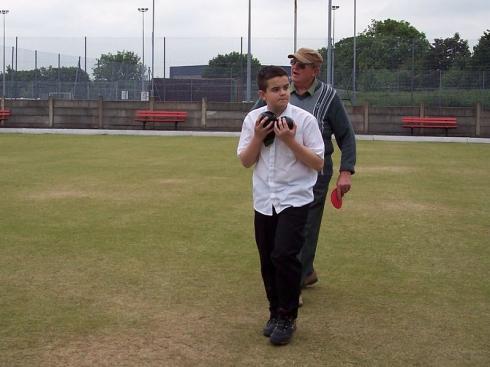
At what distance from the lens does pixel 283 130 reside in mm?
4086

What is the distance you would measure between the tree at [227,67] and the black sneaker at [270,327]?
1248 inches

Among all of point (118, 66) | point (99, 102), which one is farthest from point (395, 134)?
point (118, 66)

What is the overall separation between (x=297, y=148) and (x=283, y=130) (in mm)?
152

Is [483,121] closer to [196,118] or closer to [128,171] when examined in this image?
[196,118]

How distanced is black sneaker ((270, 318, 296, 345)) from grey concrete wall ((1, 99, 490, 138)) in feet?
79.1

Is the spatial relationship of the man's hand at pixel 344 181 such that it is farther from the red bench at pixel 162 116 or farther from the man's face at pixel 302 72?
the red bench at pixel 162 116

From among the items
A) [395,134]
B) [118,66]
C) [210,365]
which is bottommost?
[210,365]

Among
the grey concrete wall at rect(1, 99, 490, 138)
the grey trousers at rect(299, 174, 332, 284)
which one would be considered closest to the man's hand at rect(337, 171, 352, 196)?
the grey trousers at rect(299, 174, 332, 284)

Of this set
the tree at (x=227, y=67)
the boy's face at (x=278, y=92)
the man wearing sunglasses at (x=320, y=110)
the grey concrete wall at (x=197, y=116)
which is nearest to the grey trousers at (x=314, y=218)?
the man wearing sunglasses at (x=320, y=110)

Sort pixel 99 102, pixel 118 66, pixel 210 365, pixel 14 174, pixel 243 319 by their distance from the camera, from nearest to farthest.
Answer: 1. pixel 210 365
2. pixel 243 319
3. pixel 14 174
4. pixel 99 102
5. pixel 118 66

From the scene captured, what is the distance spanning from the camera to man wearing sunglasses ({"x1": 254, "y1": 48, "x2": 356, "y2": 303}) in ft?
16.4

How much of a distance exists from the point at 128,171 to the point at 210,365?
9.77m

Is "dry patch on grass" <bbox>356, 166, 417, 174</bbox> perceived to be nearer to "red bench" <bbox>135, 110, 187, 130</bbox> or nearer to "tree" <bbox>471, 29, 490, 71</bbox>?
"red bench" <bbox>135, 110, 187, 130</bbox>

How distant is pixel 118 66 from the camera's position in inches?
1422
